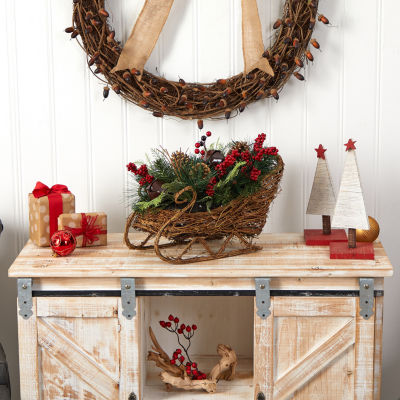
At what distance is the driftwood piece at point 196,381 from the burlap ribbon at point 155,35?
3.02 feet

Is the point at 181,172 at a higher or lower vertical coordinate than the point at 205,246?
higher

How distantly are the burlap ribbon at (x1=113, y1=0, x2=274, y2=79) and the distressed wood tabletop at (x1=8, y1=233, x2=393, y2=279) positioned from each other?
0.66m

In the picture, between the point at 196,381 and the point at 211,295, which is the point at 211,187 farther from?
the point at 196,381

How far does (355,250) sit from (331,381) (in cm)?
38

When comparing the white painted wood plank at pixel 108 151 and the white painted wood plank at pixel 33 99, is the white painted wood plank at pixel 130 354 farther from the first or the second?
the white painted wood plank at pixel 33 99

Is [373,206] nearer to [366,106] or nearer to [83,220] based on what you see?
[366,106]

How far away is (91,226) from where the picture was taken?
194cm

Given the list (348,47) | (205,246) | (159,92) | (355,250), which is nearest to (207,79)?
(159,92)

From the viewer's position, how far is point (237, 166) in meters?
1.74

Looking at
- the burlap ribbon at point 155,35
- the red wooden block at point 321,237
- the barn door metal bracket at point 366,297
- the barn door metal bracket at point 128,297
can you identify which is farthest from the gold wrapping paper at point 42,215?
the barn door metal bracket at point 366,297

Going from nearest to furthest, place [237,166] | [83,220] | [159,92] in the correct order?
1. [237,166]
2. [83,220]
3. [159,92]

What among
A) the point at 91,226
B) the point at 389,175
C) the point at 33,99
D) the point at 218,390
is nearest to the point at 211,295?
→ the point at 218,390

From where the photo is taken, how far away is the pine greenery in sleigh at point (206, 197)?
68.9 inches

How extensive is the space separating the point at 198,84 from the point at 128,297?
80 cm
